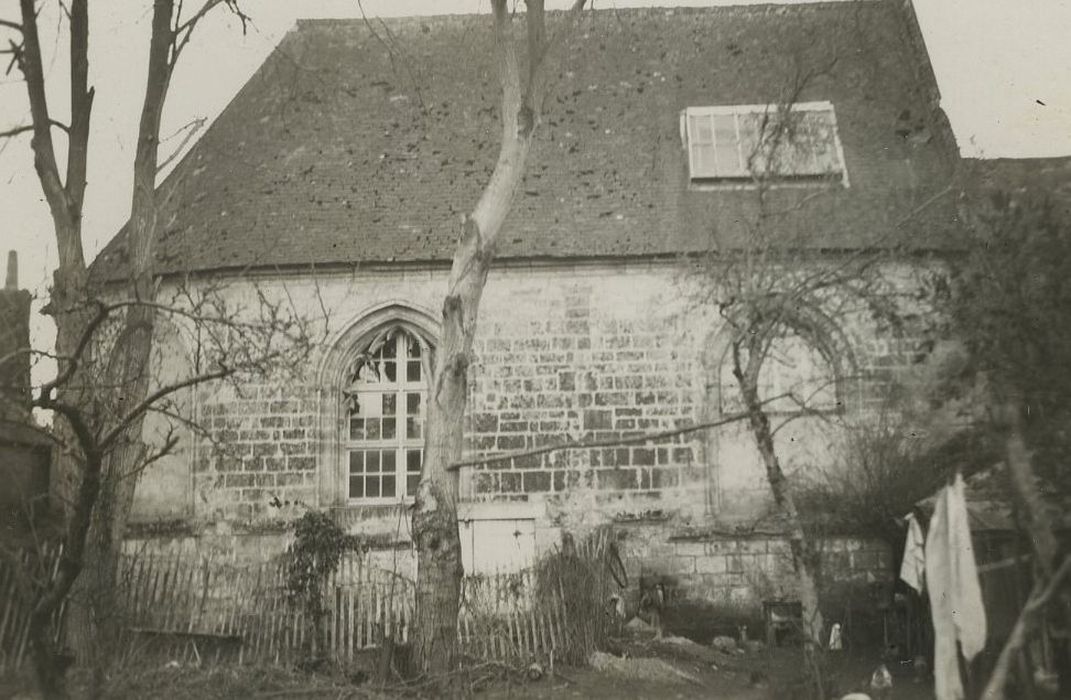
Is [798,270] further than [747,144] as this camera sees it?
No

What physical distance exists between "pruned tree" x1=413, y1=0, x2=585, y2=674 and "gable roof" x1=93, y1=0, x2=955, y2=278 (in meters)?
3.91

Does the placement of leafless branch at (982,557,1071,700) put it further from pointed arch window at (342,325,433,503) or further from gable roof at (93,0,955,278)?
pointed arch window at (342,325,433,503)

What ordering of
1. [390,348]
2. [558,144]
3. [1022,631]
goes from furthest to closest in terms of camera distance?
[558,144], [390,348], [1022,631]

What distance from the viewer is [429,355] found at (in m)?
14.9

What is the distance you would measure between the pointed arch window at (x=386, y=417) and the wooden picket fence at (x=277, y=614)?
52.5 inches

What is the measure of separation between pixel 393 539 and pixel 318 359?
271 cm

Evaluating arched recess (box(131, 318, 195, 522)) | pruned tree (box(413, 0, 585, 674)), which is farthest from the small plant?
pruned tree (box(413, 0, 585, 674))

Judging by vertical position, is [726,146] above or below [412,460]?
above

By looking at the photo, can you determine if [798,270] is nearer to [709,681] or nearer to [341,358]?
[709,681]

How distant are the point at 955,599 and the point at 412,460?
847cm

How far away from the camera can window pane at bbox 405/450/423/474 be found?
1498cm

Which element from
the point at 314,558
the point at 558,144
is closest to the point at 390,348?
the point at 314,558

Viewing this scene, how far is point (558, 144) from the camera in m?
16.3

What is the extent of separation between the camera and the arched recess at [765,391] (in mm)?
14406
